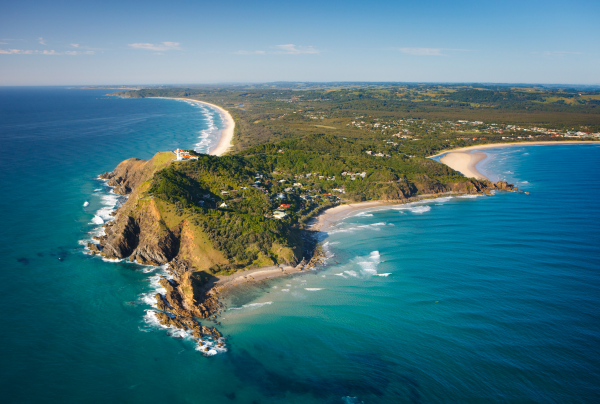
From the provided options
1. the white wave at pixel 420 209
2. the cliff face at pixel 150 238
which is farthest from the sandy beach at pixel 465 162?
the cliff face at pixel 150 238

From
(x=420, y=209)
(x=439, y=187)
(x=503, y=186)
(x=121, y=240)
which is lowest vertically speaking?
(x=420, y=209)

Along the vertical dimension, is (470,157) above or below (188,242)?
above

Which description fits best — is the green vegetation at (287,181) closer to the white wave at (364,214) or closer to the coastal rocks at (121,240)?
the coastal rocks at (121,240)

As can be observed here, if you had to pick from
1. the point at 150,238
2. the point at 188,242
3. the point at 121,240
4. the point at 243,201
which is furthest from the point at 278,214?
the point at 121,240

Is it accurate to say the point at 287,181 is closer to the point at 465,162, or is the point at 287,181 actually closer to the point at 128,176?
the point at 128,176

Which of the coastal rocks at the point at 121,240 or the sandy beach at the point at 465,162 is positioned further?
the sandy beach at the point at 465,162

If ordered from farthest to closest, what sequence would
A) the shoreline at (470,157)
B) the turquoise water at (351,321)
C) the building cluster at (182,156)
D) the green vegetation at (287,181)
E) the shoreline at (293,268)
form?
the shoreline at (470,157) → the building cluster at (182,156) → the green vegetation at (287,181) → the shoreline at (293,268) → the turquoise water at (351,321)

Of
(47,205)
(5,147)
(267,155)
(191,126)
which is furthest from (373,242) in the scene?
(191,126)

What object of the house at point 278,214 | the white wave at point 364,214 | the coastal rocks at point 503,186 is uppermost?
the coastal rocks at point 503,186
